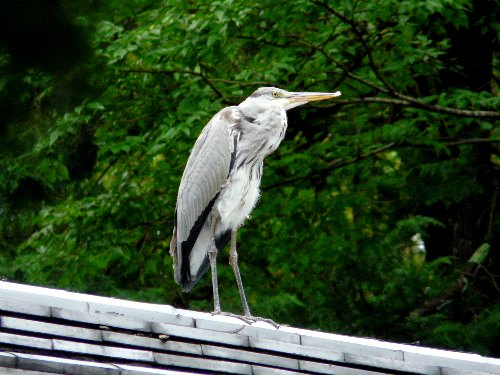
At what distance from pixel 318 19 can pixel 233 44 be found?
2.92 feet

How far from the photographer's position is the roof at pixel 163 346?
449 cm

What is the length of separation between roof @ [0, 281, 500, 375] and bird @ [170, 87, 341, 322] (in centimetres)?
170

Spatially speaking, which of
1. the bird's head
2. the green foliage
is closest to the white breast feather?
the bird's head

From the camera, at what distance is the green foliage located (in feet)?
34.5

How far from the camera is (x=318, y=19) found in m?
11.1

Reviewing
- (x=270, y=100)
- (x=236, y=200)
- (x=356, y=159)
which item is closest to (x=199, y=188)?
(x=236, y=200)

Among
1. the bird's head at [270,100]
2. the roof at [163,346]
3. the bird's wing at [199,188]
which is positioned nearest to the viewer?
the roof at [163,346]

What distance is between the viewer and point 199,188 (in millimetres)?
7531

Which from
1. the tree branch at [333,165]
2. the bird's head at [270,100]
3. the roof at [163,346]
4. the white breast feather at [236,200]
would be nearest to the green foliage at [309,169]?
the tree branch at [333,165]

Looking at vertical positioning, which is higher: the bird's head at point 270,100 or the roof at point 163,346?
the roof at point 163,346

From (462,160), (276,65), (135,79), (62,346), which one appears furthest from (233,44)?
(62,346)

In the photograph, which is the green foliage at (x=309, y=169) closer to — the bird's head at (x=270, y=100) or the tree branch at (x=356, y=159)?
the tree branch at (x=356, y=159)

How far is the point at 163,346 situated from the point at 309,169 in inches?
261

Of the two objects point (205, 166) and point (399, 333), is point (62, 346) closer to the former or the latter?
point (205, 166)
